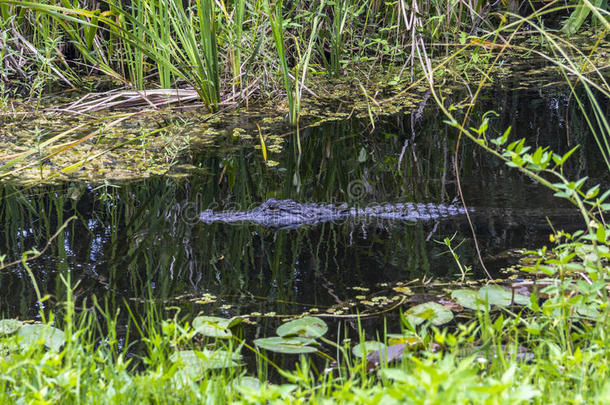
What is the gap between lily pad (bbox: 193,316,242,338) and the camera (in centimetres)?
195

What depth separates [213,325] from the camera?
193cm

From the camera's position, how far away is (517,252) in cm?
262

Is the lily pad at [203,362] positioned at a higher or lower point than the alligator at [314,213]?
lower

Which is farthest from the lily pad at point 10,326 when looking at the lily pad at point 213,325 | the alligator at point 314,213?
the alligator at point 314,213

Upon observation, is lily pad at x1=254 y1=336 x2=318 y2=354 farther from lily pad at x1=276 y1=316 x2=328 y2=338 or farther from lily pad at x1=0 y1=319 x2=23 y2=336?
lily pad at x1=0 y1=319 x2=23 y2=336

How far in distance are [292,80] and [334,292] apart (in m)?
2.62

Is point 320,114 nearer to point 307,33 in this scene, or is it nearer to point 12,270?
point 307,33

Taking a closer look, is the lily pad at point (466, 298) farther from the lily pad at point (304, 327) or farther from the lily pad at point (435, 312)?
the lily pad at point (304, 327)

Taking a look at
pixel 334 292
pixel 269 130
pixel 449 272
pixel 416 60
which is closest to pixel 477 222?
pixel 449 272

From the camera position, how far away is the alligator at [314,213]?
9.68 ft

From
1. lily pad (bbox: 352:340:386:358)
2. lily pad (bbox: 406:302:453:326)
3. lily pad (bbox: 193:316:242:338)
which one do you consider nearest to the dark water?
lily pad (bbox: 193:316:242:338)

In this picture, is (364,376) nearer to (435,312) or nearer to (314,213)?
(435,312)

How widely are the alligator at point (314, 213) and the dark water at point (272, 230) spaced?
0.06 meters

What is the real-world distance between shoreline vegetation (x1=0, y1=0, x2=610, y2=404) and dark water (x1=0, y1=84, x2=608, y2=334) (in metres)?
0.11
